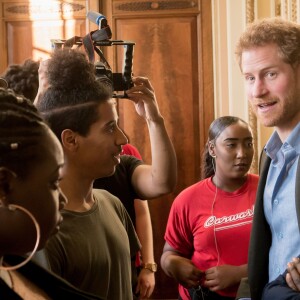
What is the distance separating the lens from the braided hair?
91 cm

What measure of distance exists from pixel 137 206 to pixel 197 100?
181 centimetres

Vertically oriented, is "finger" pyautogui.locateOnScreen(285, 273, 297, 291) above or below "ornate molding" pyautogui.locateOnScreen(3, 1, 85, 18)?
below

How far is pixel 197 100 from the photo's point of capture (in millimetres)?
4051

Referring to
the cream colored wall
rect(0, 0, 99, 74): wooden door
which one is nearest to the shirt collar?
→ the cream colored wall

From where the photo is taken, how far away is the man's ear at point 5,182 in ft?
2.92

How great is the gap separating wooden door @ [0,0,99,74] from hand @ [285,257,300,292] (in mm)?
2879

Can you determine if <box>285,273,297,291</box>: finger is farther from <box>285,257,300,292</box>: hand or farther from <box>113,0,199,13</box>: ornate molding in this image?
<box>113,0,199,13</box>: ornate molding

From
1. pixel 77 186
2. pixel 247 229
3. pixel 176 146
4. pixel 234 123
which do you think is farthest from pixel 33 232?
pixel 176 146

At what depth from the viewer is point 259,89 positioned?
5.52 ft

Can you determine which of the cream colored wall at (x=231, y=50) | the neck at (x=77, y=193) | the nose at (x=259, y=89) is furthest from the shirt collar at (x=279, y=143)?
the cream colored wall at (x=231, y=50)

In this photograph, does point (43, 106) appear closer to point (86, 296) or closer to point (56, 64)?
point (56, 64)

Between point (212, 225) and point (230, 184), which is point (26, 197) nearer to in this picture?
point (212, 225)

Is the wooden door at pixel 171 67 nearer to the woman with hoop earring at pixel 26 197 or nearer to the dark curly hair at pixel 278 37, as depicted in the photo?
the dark curly hair at pixel 278 37

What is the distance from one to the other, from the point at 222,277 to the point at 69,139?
96 cm
